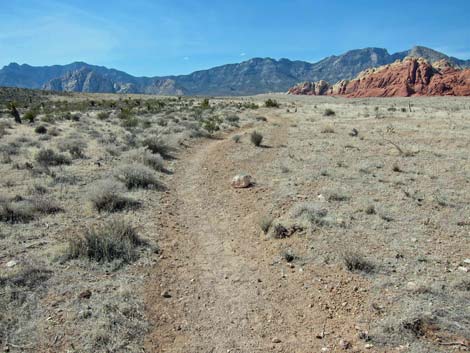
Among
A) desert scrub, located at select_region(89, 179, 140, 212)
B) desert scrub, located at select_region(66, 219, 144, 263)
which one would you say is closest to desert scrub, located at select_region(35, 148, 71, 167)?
desert scrub, located at select_region(89, 179, 140, 212)

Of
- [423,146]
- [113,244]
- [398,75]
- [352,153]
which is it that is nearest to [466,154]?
[423,146]

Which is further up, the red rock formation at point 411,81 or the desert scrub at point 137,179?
the red rock formation at point 411,81

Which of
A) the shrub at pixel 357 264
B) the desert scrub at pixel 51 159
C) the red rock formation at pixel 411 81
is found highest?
the red rock formation at pixel 411 81

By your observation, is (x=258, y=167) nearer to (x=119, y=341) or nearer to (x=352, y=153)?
(x=352, y=153)

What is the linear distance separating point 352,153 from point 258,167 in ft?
15.2

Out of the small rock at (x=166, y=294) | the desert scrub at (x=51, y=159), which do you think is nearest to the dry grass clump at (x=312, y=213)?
the small rock at (x=166, y=294)

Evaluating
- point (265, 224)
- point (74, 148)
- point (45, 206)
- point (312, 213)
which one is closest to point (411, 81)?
point (74, 148)

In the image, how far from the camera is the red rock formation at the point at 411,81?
3679 inches

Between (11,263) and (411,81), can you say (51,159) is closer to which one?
(11,263)

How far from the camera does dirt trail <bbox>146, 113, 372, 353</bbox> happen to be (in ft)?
14.7

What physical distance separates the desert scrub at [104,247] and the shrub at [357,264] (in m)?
3.79

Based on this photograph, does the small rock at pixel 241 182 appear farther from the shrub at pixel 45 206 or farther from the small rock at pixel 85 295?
the small rock at pixel 85 295

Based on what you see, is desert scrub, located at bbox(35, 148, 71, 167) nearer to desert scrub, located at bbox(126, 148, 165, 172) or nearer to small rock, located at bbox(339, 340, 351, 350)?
desert scrub, located at bbox(126, 148, 165, 172)

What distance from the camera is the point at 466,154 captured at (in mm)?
14016
